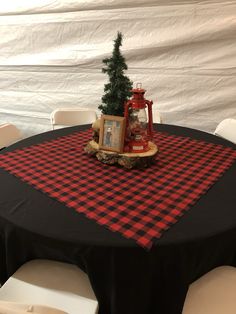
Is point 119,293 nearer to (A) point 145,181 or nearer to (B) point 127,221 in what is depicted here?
(B) point 127,221

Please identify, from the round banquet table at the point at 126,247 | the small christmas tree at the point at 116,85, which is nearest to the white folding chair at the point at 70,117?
the small christmas tree at the point at 116,85

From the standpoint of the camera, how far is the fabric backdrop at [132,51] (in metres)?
2.23

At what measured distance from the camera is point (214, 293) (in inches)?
38.2

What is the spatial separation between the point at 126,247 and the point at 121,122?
1.98ft

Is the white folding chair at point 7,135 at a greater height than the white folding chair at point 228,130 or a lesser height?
lesser

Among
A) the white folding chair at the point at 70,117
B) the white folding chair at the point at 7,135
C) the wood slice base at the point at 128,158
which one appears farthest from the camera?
the white folding chair at the point at 70,117

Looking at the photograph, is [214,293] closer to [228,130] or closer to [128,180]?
[128,180]

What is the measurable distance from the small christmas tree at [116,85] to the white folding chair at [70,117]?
35.3 inches

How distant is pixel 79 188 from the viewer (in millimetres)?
1094

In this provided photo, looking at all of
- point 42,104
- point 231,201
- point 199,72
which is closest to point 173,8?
point 199,72

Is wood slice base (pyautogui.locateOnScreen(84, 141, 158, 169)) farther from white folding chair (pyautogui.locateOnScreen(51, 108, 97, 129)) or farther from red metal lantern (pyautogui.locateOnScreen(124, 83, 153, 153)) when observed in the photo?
white folding chair (pyautogui.locateOnScreen(51, 108, 97, 129))

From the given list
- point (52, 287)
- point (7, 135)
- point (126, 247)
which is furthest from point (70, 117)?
point (126, 247)

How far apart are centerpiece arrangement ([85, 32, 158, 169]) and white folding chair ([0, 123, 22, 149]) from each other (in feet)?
2.55

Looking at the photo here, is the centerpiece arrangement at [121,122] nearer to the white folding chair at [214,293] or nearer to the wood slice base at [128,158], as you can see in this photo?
the wood slice base at [128,158]
